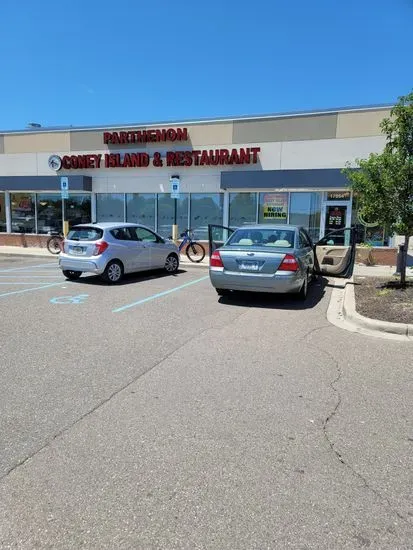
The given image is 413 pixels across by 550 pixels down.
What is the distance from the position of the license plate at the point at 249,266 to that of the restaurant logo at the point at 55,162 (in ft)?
49.4

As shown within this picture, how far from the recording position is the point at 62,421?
373cm

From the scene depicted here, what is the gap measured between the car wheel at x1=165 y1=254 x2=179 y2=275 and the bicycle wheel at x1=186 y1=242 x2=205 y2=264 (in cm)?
236

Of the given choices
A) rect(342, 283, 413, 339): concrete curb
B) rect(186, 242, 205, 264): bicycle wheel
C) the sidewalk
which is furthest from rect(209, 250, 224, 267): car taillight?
rect(186, 242, 205, 264): bicycle wheel

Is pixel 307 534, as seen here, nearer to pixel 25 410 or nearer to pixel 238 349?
pixel 25 410

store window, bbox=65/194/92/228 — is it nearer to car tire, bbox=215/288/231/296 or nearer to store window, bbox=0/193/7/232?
store window, bbox=0/193/7/232

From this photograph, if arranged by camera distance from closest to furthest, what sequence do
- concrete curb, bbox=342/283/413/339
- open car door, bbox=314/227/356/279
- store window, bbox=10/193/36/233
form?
concrete curb, bbox=342/283/413/339 < open car door, bbox=314/227/356/279 < store window, bbox=10/193/36/233

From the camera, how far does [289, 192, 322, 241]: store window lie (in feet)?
56.0

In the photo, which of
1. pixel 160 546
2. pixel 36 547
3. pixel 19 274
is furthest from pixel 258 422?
pixel 19 274

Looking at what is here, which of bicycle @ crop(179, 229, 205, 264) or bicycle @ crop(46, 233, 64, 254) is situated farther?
bicycle @ crop(46, 233, 64, 254)

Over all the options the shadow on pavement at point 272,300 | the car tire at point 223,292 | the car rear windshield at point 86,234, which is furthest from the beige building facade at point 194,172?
the car tire at point 223,292

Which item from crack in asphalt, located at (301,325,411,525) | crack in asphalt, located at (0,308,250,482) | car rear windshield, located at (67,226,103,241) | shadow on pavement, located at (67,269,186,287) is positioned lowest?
shadow on pavement, located at (67,269,186,287)

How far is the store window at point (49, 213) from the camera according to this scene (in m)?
21.4

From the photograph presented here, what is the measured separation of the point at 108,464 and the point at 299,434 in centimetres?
154

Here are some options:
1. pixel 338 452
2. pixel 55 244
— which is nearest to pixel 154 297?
pixel 338 452
